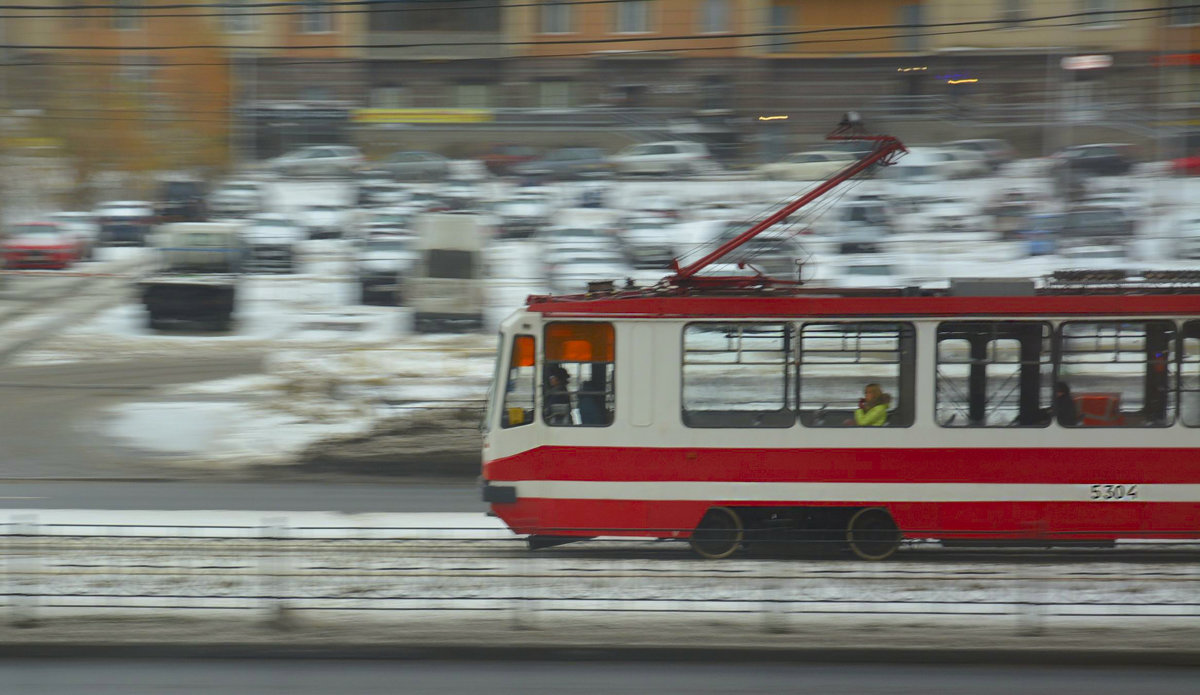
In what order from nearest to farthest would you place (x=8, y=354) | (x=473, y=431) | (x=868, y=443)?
(x=868, y=443), (x=473, y=431), (x=8, y=354)

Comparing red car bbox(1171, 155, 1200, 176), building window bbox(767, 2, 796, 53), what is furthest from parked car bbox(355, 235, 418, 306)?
red car bbox(1171, 155, 1200, 176)

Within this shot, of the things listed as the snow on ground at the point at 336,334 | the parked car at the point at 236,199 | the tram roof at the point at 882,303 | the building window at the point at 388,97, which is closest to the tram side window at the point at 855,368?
the tram roof at the point at 882,303

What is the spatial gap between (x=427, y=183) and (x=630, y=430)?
73.2ft

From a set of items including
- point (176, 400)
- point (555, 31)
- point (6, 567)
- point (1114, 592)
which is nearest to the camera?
point (1114, 592)

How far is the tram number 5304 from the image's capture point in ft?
33.1

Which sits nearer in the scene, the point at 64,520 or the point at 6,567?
the point at 6,567

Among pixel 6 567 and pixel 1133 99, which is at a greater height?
pixel 1133 99

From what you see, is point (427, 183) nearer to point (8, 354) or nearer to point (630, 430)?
point (8, 354)

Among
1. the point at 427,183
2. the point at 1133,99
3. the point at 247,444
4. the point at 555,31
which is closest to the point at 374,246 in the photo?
the point at 427,183

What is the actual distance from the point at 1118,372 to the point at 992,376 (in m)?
1.11

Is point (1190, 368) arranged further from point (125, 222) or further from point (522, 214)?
point (125, 222)

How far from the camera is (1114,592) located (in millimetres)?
7824

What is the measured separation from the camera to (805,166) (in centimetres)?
2883

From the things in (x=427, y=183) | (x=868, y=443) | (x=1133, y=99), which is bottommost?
(x=868, y=443)
